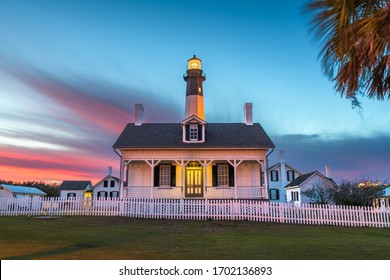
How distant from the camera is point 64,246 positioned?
770cm

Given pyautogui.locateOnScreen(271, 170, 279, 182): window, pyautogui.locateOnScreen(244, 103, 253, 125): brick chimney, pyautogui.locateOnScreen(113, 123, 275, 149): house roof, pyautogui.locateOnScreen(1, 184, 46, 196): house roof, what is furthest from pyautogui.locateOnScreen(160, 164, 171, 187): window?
pyautogui.locateOnScreen(1, 184, 46, 196): house roof

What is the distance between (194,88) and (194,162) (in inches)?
294

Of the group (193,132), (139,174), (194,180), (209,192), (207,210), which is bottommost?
(207,210)

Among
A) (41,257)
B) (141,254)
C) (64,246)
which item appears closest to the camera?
(41,257)

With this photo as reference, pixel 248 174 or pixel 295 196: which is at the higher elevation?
pixel 248 174

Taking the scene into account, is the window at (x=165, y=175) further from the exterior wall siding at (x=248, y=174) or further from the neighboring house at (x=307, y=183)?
the neighboring house at (x=307, y=183)

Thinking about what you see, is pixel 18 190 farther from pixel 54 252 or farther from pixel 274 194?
pixel 54 252

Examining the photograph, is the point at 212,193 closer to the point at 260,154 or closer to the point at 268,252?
the point at 260,154

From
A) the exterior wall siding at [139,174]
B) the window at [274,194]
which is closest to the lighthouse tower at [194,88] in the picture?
the exterior wall siding at [139,174]

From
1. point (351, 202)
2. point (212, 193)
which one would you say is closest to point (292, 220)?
point (351, 202)

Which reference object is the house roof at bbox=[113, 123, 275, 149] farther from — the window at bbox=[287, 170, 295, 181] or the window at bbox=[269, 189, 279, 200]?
the window at bbox=[287, 170, 295, 181]

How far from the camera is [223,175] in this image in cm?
2011

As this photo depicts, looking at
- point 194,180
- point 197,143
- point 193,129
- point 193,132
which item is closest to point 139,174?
point 194,180

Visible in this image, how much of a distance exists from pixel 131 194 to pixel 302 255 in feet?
47.4
